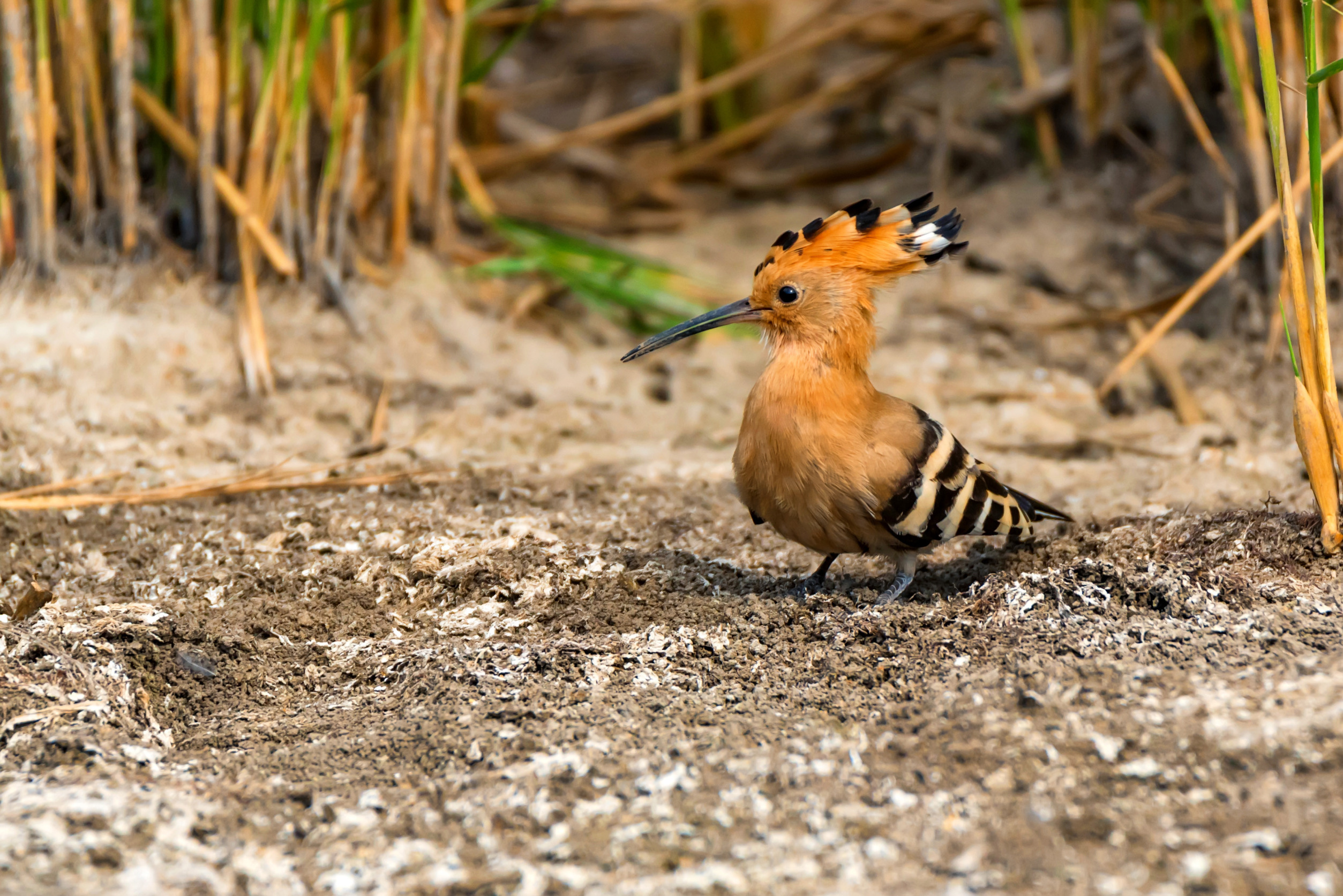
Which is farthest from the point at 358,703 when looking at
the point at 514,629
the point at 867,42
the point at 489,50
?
the point at 489,50

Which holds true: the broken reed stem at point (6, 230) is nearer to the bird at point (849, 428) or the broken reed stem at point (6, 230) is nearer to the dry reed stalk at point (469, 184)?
the dry reed stalk at point (469, 184)

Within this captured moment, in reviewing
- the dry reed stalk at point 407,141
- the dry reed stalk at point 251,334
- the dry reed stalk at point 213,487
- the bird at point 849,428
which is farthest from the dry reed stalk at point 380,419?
the bird at point 849,428

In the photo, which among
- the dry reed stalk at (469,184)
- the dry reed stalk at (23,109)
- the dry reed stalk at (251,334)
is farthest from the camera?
the dry reed stalk at (469,184)

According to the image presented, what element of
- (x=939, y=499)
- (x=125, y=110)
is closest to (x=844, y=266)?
(x=939, y=499)

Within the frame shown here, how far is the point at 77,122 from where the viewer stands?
3.44m

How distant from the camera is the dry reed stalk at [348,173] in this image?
371cm

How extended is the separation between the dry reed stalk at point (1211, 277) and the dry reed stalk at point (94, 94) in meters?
3.07

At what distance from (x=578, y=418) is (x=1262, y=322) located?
218 centimetres

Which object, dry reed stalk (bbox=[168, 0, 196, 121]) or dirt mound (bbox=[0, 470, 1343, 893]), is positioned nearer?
dirt mound (bbox=[0, 470, 1343, 893])

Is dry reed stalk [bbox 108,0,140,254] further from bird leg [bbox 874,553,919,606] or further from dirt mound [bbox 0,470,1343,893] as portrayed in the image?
bird leg [bbox 874,553,919,606]

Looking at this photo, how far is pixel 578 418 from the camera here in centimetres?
379

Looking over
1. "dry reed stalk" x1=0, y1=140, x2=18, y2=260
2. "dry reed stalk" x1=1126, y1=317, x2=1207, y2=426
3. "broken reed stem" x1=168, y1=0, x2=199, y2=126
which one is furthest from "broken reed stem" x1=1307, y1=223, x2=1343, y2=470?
"dry reed stalk" x1=0, y1=140, x2=18, y2=260

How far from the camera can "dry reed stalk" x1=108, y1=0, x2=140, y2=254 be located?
337 centimetres

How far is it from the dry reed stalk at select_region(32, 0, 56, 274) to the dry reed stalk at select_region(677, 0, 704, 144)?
2687 mm
